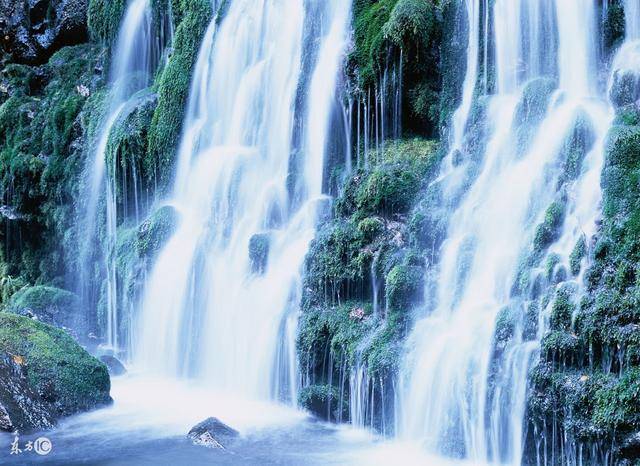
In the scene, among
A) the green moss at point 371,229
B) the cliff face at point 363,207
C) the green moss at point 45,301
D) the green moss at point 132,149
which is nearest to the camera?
the cliff face at point 363,207

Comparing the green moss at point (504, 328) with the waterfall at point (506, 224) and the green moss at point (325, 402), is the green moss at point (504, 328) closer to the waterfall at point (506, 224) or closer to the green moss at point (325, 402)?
the waterfall at point (506, 224)

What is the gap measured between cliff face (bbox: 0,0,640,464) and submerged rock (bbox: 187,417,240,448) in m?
1.66

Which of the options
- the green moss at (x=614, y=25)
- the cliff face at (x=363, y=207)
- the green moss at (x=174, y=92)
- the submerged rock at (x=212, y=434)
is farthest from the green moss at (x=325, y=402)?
the green moss at (x=174, y=92)

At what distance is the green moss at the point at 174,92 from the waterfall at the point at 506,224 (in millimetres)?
7863

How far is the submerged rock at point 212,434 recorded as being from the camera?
10.9m

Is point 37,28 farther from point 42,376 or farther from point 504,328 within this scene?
point 504,328

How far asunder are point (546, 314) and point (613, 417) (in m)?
1.56

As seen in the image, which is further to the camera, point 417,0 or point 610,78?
point 417,0

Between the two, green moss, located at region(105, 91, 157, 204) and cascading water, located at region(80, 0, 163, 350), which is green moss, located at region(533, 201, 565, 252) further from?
green moss, located at region(105, 91, 157, 204)

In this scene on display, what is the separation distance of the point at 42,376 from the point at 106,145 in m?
10.1

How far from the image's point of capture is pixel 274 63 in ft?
57.5

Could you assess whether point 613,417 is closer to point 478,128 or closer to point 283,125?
point 478,128

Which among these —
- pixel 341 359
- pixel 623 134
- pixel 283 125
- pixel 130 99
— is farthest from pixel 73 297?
pixel 623 134

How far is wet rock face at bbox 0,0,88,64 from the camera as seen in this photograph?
88.8 ft
